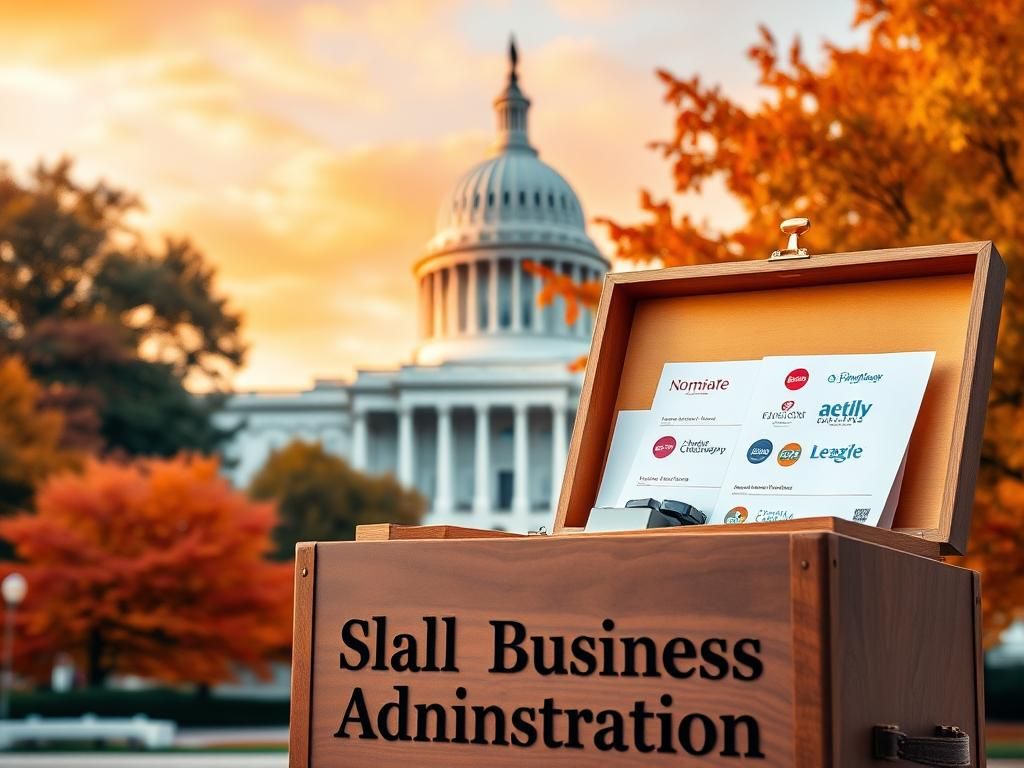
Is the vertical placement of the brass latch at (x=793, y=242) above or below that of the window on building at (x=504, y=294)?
below

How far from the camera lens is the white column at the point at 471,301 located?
276ft

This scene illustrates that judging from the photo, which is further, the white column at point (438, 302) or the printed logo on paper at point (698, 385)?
the white column at point (438, 302)

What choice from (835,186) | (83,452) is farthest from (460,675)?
(83,452)

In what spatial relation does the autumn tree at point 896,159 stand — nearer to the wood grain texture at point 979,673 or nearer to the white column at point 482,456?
the wood grain texture at point 979,673

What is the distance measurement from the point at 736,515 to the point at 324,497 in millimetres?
48095

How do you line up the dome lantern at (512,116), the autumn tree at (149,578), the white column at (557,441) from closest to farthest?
the autumn tree at (149,578) < the white column at (557,441) < the dome lantern at (512,116)

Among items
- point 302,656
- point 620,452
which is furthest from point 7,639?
point 302,656

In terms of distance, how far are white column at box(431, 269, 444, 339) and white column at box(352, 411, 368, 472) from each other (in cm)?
920

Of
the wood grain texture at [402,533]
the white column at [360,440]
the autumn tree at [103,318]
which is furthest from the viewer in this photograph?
the white column at [360,440]

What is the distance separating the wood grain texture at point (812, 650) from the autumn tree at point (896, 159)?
22.0 ft

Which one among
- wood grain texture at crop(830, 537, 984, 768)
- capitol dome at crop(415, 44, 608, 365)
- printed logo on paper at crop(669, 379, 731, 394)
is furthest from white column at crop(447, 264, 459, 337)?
wood grain texture at crop(830, 537, 984, 768)

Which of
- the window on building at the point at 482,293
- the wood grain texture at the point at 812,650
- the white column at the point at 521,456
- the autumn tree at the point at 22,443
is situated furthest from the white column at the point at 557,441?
the wood grain texture at the point at 812,650

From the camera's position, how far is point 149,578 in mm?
29297

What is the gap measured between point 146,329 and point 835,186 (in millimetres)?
44161
